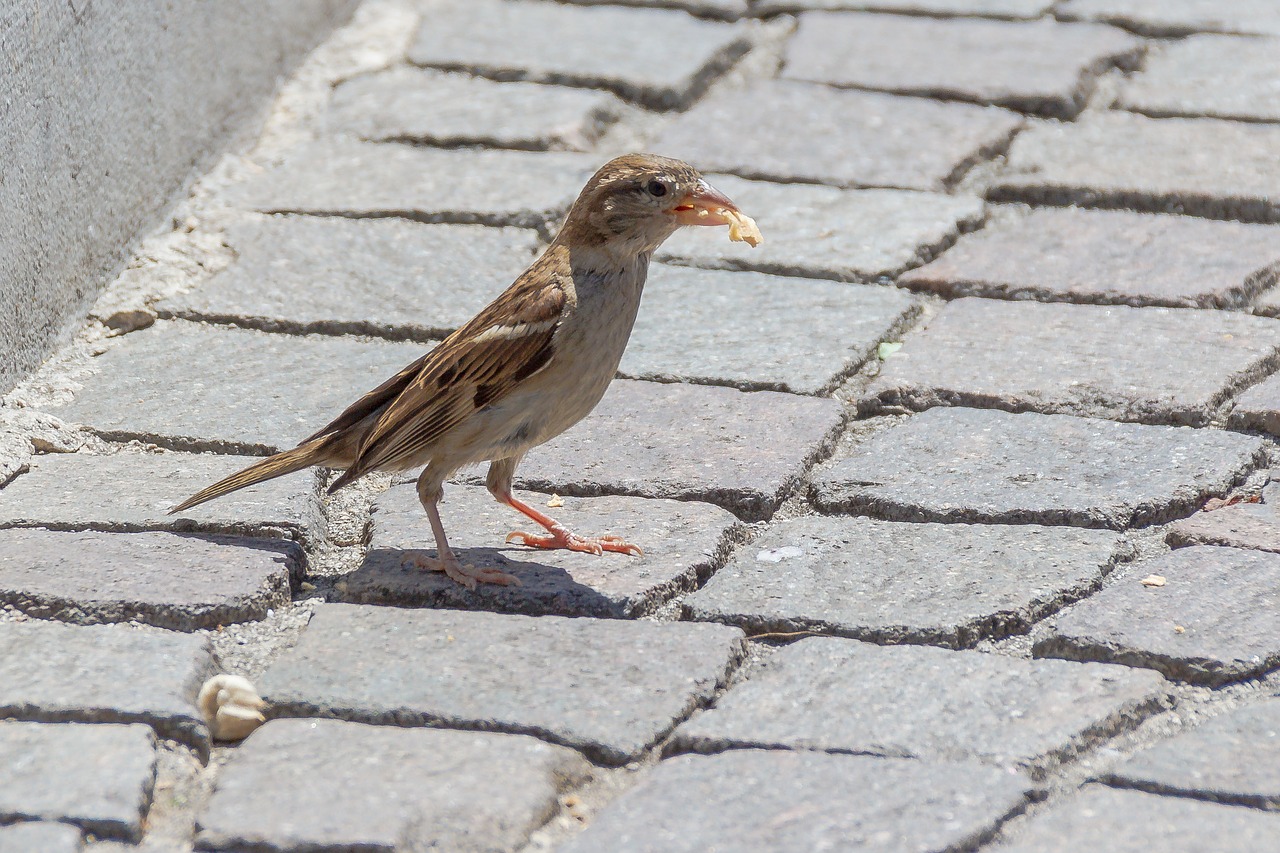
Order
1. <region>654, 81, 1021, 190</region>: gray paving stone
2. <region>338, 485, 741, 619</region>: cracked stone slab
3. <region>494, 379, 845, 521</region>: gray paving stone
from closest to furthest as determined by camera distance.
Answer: <region>338, 485, 741, 619</region>: cracked stone slab
<region>494, 379, 845, 521</region>: gray paving stone
<region>654, 81, 1021, 190</region>: gray paving stone

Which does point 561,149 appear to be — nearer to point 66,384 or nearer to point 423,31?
point 423,31

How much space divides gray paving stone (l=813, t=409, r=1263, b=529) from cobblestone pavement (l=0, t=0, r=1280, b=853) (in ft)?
0.04

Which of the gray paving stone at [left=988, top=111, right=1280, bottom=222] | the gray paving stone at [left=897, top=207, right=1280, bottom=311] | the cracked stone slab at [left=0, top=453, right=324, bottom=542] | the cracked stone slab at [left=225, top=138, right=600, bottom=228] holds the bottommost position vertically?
the cracked stone slab at [left=0, top=453, right=324, bottom=542]

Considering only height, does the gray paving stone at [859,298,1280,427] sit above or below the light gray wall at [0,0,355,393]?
below

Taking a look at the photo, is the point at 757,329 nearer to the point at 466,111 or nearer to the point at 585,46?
the point at 466,111

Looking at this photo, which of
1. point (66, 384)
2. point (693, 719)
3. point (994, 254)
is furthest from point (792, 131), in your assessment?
point (693, 719)

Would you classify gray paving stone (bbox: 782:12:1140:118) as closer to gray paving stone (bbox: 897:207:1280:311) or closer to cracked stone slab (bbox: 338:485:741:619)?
gray paving stone (bbox: 897:207:1280:311)

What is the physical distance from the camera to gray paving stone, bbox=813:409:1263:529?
3617 millimetres

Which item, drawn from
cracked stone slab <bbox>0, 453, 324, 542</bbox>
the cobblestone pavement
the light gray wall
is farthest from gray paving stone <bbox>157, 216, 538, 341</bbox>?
cracked stone slab <bbox>0, 453, 324, 542</bbox>

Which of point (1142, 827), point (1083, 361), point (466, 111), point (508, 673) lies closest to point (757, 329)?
point (1083, 361)

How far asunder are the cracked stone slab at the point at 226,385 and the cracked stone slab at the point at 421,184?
822 millimetres

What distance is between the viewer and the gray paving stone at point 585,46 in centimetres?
619

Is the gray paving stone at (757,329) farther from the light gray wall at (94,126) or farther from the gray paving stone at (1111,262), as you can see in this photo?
the light gray wall at (94,126)

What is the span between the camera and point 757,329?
15.0 feet
